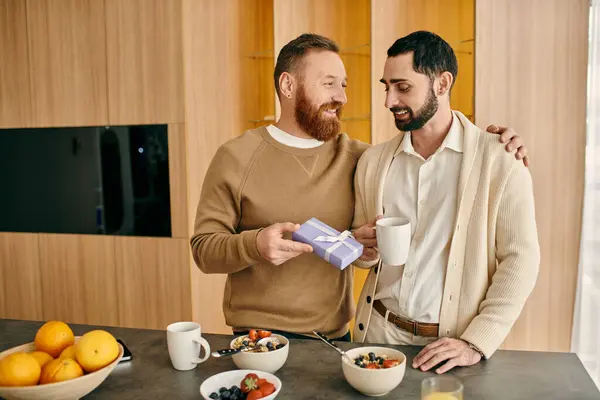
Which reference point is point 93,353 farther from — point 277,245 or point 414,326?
point 414,326

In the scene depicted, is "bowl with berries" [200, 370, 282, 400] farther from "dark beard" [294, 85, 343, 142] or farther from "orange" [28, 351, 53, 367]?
"dark beard" [294, 85, 343, 142]

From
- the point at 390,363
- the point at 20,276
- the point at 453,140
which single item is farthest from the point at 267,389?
the point at 20,276

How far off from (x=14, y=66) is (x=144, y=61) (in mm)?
1150

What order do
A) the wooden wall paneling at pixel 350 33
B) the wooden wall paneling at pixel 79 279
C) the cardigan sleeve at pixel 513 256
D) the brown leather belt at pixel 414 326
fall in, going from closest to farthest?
1. the cardigan sleeve at pixel 513 256
2. the brown leather belt at pixel 414 326
3. the wooden wall paneling at pixel 350 33
4. the wooden wall paneling at pixel 79 279

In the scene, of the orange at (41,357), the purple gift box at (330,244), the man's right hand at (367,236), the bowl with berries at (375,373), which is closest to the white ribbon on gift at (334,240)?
the purple gift box at (330,244)

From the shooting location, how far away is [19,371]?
4.03 ft

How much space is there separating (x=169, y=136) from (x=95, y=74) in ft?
2.49

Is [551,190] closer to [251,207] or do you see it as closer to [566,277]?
[566,277]

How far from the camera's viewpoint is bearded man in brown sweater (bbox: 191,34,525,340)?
6.54 feet

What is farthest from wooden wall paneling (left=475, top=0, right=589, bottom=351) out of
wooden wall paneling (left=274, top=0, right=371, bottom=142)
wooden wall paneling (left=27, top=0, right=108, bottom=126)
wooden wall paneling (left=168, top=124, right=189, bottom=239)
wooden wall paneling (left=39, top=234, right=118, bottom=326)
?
wooden wall paneling (left=39, top=234, right=118, bottom=326)

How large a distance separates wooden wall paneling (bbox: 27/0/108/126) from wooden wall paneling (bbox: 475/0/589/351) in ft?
8.65

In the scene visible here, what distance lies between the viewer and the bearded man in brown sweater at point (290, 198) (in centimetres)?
199

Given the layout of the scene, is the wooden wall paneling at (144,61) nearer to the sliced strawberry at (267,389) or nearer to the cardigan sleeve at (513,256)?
the cardigan sleeve at (513,256)

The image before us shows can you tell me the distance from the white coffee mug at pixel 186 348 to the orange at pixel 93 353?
0.18m
